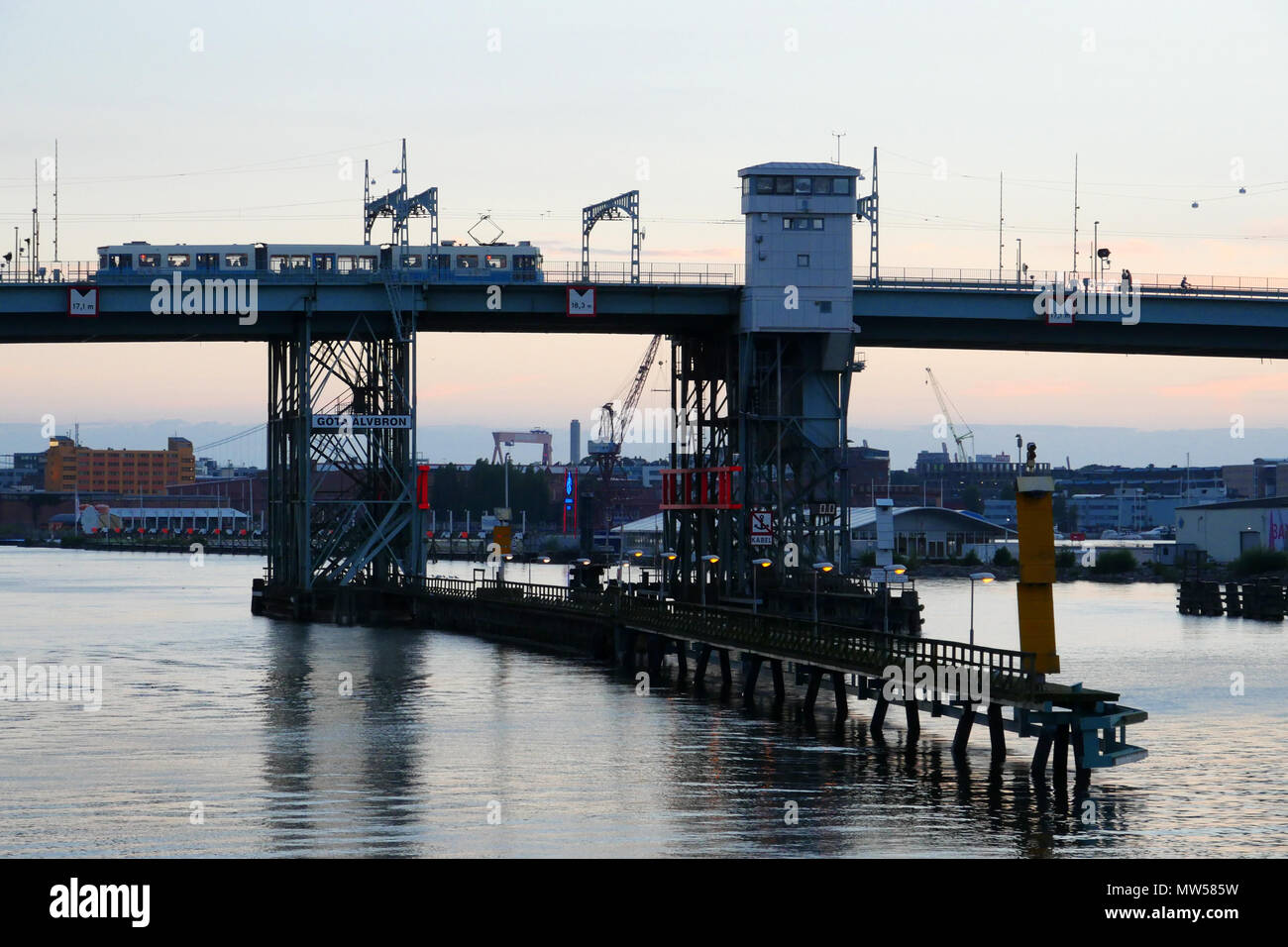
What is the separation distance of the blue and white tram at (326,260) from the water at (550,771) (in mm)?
19910

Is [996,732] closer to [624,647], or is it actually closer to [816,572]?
[816,572]

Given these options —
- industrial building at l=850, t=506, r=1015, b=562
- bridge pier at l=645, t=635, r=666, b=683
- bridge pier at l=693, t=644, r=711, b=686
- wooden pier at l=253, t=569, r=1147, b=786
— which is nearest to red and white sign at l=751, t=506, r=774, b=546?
wooden pier at l=253, t=569, r=1147, b=786

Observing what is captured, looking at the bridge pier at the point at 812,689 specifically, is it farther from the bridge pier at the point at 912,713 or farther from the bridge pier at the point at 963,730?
the bridge pier at the point at 963,730

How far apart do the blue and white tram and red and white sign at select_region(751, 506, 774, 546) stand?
15.7 meters

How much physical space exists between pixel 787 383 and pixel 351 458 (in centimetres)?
2215

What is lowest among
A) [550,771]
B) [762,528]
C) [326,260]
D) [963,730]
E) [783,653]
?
[550,771]

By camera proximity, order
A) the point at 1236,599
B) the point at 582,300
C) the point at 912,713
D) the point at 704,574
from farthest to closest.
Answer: the point at 1236,599
the point at 582,300
the point at 704,574
the point at 912,713

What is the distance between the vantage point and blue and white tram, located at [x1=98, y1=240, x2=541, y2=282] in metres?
→ 84.5

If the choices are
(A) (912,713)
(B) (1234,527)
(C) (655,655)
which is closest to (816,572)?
(C) (655,655)

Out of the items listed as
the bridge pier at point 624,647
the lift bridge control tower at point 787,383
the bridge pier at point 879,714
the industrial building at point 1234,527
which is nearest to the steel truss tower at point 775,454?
the lift bridge control tower at point 787,383

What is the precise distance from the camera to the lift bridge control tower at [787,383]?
78.9 meters

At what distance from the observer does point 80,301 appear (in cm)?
7575
